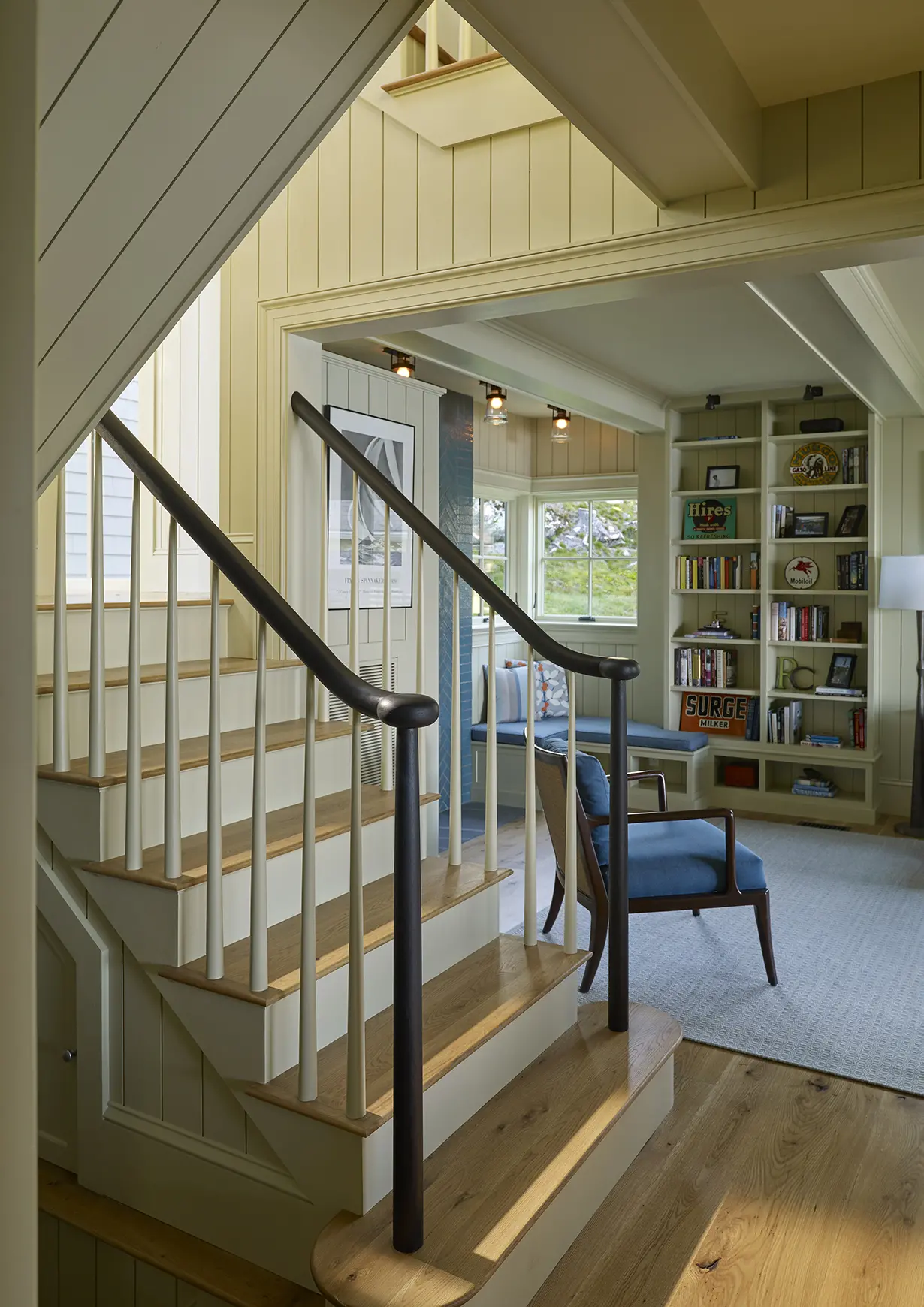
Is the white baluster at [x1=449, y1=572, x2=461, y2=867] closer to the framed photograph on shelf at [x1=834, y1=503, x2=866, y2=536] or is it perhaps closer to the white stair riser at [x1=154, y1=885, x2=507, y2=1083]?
the white stair riser at [x1=154, y1=885, x2=507, y2=1083]

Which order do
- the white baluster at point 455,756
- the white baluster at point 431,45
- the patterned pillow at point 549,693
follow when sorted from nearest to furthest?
the white baluster at point 455,756, the white baluster at point 431,45, the patterned pillow at point 549,693

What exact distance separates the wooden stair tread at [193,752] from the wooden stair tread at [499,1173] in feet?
3.44

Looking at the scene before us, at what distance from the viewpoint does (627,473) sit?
7.07 m

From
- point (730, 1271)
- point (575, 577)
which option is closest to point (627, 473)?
point (575, 577)

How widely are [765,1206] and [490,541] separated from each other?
5488mm

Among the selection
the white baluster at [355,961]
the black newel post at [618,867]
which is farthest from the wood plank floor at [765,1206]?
the white baluster at [355,961]

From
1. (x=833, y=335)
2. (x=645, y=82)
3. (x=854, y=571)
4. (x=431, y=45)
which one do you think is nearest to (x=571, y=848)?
(x=645, y=82)

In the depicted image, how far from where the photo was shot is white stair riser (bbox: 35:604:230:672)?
2646 mm

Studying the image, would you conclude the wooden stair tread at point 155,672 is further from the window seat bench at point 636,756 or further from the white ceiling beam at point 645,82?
the window seat bench at point 636,756

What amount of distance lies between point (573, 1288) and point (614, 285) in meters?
2.38

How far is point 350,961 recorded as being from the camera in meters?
1.78

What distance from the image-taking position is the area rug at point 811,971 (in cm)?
296

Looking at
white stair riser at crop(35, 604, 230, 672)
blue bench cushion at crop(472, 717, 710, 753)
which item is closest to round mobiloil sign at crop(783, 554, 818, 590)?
blue bench cushion at crop(472, 717, 710, 753)

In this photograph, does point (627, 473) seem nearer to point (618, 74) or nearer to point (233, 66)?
point (618, 74)
